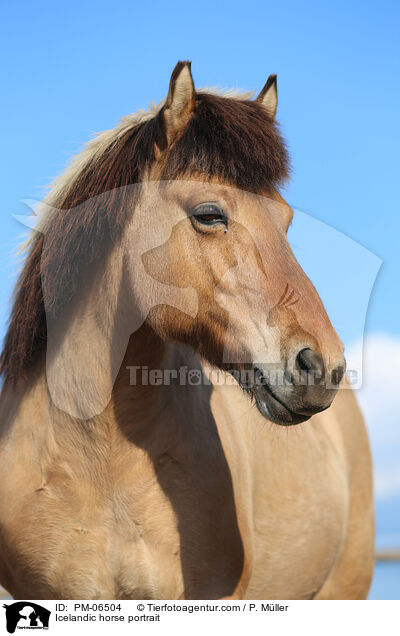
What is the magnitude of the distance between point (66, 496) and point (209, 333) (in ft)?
3.17

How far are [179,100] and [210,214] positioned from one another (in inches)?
21.8

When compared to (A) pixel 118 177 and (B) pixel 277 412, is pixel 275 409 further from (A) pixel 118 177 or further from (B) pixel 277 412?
(A) pixel 118 177

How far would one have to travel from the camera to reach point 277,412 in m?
2.67

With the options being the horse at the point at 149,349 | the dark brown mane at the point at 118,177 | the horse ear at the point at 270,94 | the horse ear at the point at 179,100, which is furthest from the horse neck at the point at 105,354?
the horse ear at the point at 270,94

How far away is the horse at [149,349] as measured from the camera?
2.77m

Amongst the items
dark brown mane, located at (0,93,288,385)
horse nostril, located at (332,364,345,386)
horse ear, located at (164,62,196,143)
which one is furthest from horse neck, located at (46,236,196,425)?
horse nostril, located at (332,364,345,386)

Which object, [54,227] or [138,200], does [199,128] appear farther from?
[54,227]

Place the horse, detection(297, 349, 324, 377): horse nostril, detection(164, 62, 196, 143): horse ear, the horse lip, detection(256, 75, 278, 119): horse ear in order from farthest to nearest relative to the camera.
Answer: detection(256, 75, 278, 119): horse ear, detection(164, 62, 196, 143): horse ear, the horse, the horse lip, detection(297, 349, 324, 377): horse nostril

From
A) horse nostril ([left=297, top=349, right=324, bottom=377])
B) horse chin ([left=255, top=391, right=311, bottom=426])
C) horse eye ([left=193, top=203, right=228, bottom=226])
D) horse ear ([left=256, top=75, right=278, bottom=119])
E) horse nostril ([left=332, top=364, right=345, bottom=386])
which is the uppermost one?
horse ear ([left=256, top=75, right=278, bottom=119])

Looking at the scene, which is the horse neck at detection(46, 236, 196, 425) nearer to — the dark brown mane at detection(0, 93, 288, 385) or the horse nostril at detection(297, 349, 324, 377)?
the dark brown mane at detection(0, 93, 288, 385)

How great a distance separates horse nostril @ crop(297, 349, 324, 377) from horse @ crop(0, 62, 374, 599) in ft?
0.33

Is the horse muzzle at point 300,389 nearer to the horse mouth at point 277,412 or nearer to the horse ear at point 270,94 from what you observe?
the horse mouth at point 277,412

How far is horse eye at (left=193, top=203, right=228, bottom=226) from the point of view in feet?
9.15

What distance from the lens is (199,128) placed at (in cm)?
295
